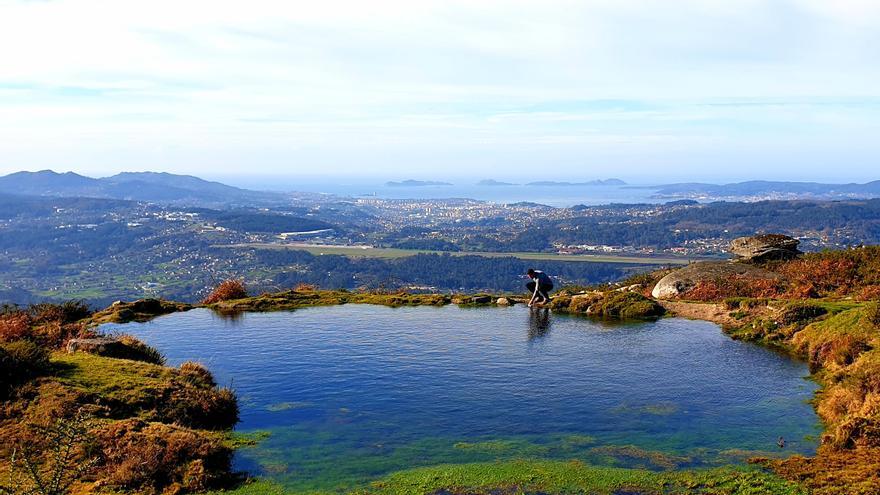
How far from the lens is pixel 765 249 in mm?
38125

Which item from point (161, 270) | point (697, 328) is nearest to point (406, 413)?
point (697, 328)

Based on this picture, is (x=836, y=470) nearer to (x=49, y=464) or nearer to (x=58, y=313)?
(x=49, y=464)

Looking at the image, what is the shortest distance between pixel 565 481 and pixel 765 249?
30.6 metres

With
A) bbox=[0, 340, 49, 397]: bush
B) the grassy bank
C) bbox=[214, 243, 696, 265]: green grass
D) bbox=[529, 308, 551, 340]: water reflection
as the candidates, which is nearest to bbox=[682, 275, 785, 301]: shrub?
the grassy bank

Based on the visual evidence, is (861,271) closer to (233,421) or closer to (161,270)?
(233,421)

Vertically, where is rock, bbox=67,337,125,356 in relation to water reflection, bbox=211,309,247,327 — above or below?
above

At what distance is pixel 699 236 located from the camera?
623 feet

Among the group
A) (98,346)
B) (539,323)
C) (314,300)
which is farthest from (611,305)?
(98,346)

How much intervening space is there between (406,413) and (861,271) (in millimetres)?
26148

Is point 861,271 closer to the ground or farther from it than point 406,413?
farther from it

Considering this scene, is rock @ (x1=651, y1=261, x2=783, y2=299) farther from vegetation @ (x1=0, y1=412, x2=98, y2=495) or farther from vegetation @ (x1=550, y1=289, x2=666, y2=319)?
vegetation @ (x1=0, y1=412, x2=98, y2=495)

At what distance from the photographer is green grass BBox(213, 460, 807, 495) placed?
12922mm

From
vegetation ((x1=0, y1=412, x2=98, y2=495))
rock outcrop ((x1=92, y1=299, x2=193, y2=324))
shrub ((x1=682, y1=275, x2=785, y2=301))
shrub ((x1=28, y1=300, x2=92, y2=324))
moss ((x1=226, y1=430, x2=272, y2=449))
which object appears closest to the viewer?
vegetation ((x1=0, y1=412, x2=98, y2=495))

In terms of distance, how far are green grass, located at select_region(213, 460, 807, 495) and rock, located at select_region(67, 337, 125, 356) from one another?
1052 centimetres
